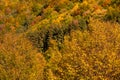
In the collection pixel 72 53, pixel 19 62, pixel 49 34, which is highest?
pixel 72 53

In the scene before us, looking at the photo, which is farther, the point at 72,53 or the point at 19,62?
the point at 19,62

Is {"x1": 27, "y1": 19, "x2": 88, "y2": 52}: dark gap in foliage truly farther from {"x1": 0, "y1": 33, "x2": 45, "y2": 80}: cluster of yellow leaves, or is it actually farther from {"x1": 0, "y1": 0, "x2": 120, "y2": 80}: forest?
{"x1": 0, "y1": 33, "x2": 45, "y2": 80}: cluster of yellow leaves

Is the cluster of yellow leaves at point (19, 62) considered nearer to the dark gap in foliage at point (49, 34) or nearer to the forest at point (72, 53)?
the forest at point (72, 53)

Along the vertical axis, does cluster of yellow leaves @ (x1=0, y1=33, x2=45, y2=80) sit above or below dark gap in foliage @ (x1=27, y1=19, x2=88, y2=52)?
above

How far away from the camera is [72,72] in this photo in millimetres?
34375

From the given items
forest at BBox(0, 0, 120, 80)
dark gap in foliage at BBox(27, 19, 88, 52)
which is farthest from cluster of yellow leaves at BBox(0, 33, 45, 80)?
dark gap in foliage at BBox(27, 19, 88, 52)

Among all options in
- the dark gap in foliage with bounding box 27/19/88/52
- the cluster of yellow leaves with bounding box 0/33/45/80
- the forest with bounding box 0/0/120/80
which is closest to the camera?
the forest with bounding box 0/0/120/80

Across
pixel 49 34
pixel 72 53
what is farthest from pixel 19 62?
pixel 49 34

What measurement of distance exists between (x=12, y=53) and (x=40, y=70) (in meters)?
9.43

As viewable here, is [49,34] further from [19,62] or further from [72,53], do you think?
[72,53]

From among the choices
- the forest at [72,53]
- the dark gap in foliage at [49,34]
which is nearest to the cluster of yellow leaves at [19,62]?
the forest at [72,53]

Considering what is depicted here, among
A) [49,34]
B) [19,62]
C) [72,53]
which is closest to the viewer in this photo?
[72,53]

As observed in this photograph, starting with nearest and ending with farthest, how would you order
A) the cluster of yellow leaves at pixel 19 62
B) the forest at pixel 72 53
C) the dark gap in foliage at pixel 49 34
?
1. the forest at pixel 72 53
2. the cluster of yellow leaves at pixel 19 62
3. the dark gap in foliage at pixel 49 34

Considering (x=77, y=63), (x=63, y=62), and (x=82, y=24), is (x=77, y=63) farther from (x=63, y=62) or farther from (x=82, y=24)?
(x=82, y=24)
